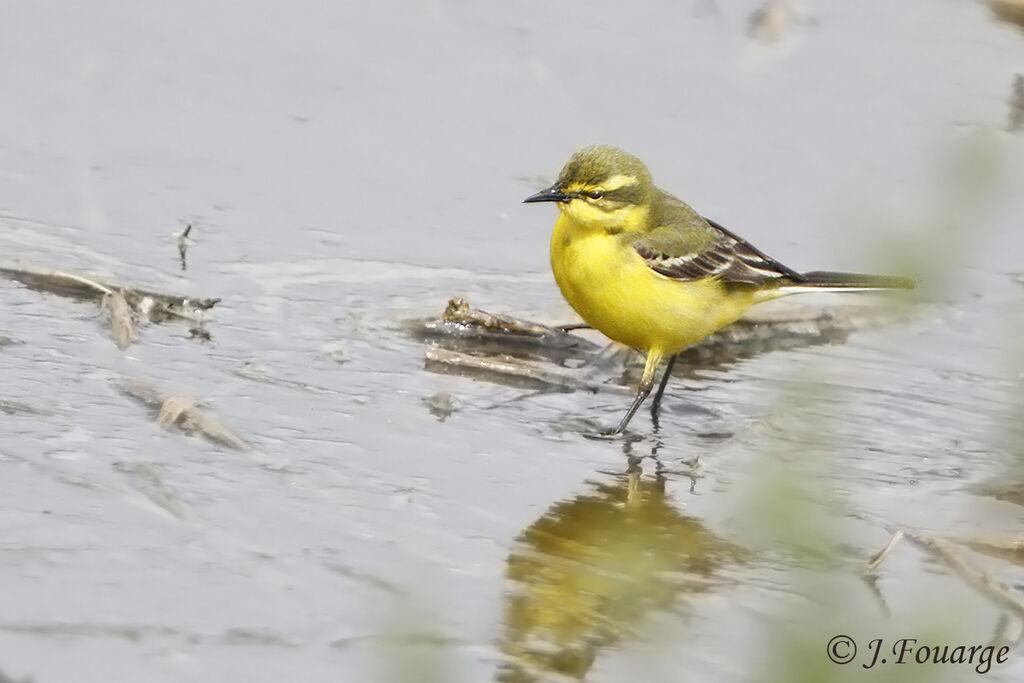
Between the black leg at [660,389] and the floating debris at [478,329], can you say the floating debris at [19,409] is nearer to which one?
the floating debris at [478,329]

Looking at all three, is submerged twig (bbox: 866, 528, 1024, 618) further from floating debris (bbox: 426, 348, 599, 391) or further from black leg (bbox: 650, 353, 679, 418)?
floating debris (bbox: 426, 348, 599, 391)

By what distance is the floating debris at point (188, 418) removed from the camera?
5.49 meters

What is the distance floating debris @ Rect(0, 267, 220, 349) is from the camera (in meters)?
6.84

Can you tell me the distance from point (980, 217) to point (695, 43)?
405 inches

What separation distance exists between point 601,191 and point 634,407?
1.29 meters

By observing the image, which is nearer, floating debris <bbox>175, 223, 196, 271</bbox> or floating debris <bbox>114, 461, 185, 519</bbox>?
floating debris <bbox>114, 461, 185, 519</bbox>

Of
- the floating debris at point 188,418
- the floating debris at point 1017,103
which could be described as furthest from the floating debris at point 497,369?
the floating debris at point 1017,103

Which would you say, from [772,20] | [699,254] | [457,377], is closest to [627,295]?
[699,254]

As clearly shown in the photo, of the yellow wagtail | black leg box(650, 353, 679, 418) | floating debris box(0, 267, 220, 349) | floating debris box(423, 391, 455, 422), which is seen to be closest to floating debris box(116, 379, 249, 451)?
floating debris box(423, 391, 455, 422)

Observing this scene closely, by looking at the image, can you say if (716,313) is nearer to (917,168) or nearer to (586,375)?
(586,375)

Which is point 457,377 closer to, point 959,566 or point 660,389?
point 660,389

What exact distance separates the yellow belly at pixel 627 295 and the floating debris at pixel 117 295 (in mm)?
1553

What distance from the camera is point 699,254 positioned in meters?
7.77

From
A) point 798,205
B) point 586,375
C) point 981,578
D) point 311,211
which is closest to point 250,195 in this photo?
point 311,211
